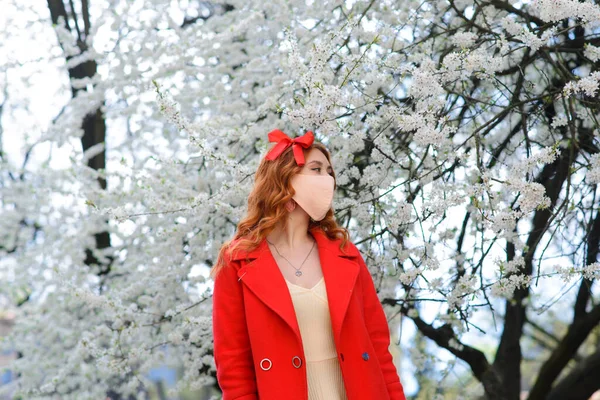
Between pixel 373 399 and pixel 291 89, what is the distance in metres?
1.99

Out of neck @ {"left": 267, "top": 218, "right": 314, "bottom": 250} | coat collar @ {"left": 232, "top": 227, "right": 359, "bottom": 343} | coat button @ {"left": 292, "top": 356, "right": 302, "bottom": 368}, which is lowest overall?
coat button @ {"left": 292, "top": 356, "right": 302, "bottom": 368}

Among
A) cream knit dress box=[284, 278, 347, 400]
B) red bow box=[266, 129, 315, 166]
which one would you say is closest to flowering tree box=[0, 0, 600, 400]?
red bow box=[266, 129, 315, 166]

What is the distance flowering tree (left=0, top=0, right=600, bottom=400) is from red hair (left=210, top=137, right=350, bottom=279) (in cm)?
35

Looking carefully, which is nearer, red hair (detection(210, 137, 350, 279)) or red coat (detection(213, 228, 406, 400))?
red coat (detection(213, 228, 406, 400))

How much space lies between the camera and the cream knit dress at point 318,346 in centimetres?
240

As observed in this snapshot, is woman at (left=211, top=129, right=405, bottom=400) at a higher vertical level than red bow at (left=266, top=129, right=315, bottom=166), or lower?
lower

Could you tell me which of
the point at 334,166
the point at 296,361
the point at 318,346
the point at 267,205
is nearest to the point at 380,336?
the point at 318,346

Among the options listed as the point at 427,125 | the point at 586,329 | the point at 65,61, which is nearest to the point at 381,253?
the point at 427,125

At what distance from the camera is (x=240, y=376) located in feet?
7.66

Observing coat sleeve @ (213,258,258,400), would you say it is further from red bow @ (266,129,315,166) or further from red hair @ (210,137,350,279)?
red bow @ (266,129,315,166)

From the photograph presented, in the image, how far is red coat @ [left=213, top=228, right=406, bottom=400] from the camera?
232 centimetres

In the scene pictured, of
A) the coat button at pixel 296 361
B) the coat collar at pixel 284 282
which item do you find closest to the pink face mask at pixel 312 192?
the coat collar at pixel 284 282

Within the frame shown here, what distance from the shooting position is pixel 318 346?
2422mm

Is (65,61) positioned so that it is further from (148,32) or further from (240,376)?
(240,376)
